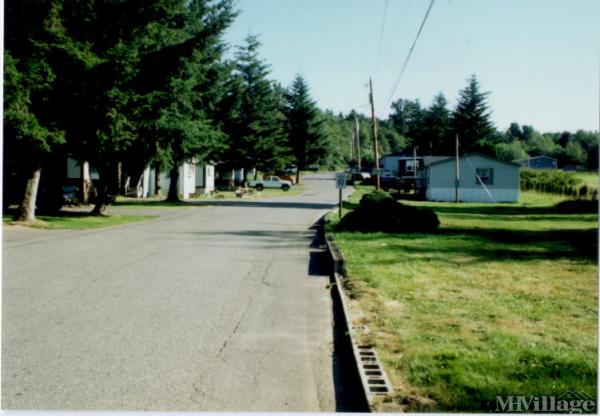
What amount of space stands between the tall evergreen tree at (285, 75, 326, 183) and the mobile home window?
120ft

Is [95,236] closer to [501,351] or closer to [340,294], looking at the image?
[340,294]

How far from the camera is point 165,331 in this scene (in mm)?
6488

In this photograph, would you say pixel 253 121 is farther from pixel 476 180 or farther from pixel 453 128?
pixel 453 128

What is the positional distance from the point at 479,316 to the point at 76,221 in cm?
1766

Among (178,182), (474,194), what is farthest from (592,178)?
(178,182)

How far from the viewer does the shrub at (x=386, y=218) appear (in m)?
17.7

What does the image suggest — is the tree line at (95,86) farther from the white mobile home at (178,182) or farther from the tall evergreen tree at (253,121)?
the tall evergreen tree at (253,121)

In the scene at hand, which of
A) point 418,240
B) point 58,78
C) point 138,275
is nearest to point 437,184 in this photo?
point 418,240

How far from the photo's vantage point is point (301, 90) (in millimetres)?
75875

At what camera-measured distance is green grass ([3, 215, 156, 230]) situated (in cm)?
1892

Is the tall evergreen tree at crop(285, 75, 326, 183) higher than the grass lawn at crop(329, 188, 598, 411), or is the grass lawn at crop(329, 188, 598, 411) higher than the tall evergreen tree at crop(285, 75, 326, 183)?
the tall evergreen tree at crop(285, 75, 326, 183)

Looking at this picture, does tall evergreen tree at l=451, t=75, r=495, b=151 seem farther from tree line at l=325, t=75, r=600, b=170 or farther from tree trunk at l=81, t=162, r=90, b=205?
tree trunk at l=81, t=162, r=90, b=205

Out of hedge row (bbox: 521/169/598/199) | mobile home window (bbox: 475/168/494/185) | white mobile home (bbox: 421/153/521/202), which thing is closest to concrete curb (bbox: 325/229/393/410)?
hedge row (bbox: 521/169/598/199)

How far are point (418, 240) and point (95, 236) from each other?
9.34 meters
